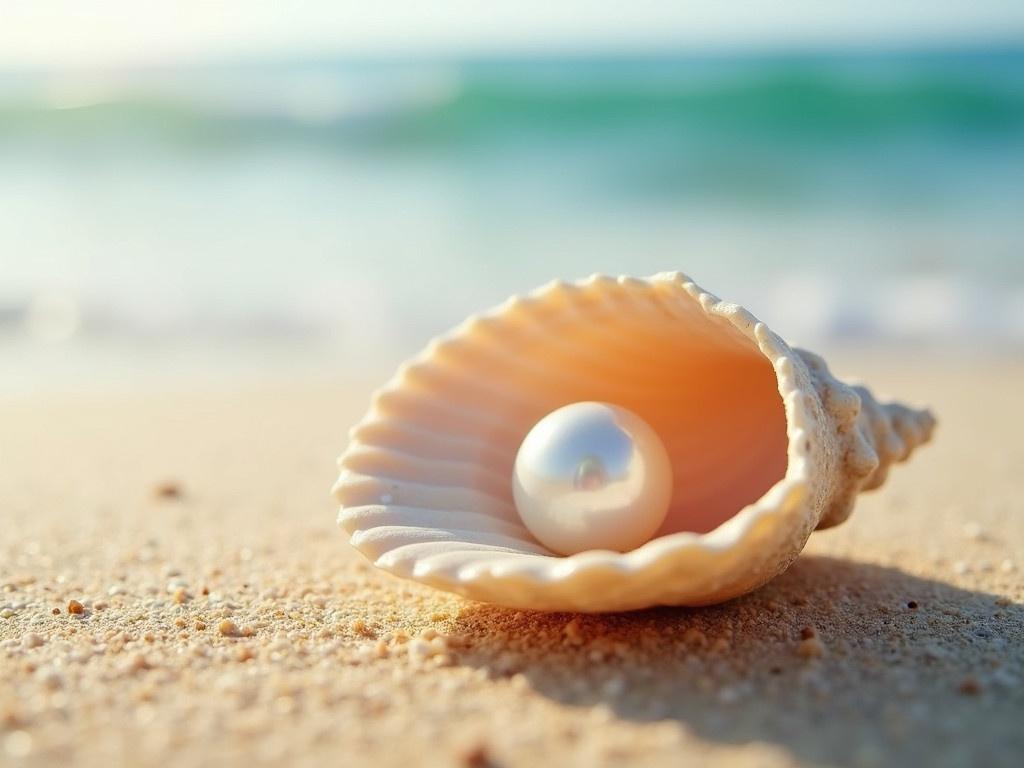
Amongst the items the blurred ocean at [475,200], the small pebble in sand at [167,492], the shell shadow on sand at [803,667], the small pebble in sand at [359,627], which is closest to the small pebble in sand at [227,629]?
the small pebble in sand at [359,627]

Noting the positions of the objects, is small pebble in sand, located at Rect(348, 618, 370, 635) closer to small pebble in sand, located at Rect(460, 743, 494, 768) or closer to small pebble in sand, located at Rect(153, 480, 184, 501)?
small pebble in sand, located at Rect(460, 743, 494, 768)

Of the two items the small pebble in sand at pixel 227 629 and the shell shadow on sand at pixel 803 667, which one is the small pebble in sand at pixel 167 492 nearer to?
the small pebble in sand at pixel 227 629

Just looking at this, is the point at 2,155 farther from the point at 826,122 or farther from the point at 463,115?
the point at 826,122

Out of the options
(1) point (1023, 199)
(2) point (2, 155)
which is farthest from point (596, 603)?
(2) point (2, 155)

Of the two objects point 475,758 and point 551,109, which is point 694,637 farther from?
point 551,109

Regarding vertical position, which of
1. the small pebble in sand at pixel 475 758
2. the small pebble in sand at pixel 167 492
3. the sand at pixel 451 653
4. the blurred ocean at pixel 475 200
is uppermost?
the blurred ocean at pixel 475 200

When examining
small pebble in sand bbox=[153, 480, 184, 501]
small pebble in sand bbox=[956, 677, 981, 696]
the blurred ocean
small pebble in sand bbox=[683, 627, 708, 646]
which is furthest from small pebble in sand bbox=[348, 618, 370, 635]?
the blurred ocean

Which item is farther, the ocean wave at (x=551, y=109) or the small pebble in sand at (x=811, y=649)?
the ocean wave at (x=551, y=109)
